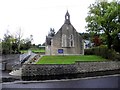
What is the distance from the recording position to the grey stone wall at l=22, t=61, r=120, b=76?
26.0 meters

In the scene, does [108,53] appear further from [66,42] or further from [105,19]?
[66,42]

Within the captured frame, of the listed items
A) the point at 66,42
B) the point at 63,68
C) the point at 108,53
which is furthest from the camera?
the point at 66,42

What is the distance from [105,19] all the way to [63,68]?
14.0 meters

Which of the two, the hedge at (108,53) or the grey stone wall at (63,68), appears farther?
the hedge at (108,53)

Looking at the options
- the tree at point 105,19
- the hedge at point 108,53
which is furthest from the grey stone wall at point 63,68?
the tree at point 105,19

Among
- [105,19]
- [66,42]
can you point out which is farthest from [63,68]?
[66,42]

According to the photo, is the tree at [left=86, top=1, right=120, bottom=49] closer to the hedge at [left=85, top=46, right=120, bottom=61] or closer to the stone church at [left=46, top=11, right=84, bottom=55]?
the hedge at [left=85, top=46, right=120, bottom=61]

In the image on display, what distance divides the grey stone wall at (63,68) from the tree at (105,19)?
837 centimetres

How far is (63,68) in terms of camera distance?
1090 inches

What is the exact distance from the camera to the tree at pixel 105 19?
125ft

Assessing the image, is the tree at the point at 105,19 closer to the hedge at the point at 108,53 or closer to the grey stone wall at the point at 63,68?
the hedge at the point at 108,53

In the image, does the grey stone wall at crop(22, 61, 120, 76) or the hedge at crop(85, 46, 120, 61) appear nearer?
the grey stone wall at crop(22, 61, 120, 76)

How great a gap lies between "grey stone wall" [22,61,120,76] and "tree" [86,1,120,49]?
8.37 m

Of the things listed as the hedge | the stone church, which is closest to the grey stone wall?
the hedge
